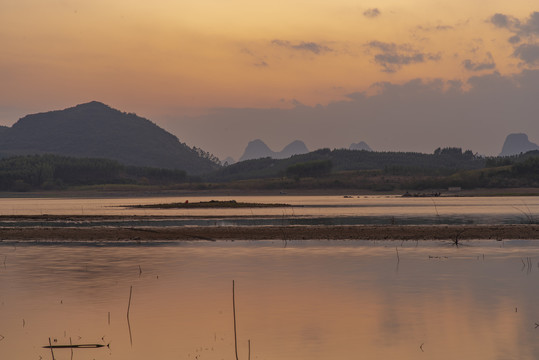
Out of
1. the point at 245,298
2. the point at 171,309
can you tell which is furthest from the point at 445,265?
the point at 171,309

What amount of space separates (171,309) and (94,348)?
622 centimetres

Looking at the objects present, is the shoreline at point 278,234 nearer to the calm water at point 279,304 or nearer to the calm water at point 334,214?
the calm water at point 334,214

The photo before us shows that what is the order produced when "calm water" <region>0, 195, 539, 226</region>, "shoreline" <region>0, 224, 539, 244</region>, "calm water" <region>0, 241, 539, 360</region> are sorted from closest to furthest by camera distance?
"calm water" <region>0, 241, 539, 360</region>, "shoreline" <region>0, 224, 539, 244</region>, "calm water" <region>0, 195, 539, 226</region>

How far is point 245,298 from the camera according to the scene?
28.5 m

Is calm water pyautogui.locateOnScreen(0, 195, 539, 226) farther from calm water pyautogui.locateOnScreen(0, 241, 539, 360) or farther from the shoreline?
calm water pyautogui.locateOnScreen(0, 241, 539, 360)

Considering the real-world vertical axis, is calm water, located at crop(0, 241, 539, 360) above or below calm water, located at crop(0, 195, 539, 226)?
below

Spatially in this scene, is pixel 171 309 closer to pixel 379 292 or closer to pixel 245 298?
pixel 245 298

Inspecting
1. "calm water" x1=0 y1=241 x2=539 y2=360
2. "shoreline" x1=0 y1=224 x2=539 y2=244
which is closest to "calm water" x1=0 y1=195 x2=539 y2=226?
"shoreline" x1=0 y1=224 x2=539 y2=244

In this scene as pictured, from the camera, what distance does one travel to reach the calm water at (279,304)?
784 inches

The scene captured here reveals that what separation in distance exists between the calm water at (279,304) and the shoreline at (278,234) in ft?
35.8

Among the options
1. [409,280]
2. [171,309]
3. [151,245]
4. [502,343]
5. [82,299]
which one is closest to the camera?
[502,343]

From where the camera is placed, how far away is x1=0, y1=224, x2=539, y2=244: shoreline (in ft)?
188

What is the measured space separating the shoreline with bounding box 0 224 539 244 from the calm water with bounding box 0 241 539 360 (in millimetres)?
10904

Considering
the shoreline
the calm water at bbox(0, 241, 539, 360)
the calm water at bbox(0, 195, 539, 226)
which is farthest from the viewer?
the calm water at bbox(0, 195, 539, 226)
